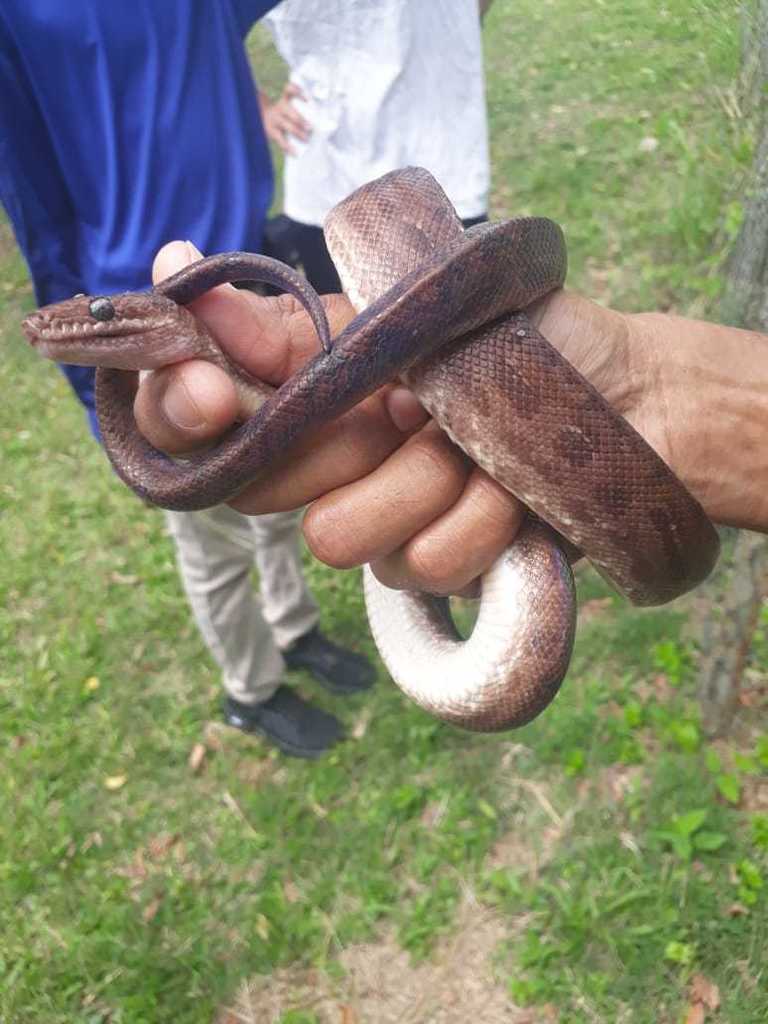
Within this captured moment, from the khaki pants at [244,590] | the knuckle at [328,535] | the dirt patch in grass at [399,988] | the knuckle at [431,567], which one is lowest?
the dirt patch in grass at [399,988]

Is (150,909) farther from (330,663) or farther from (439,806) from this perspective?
(330,663)

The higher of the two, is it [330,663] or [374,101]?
[374,101]

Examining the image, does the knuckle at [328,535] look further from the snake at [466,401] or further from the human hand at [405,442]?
the snake at [466,401]

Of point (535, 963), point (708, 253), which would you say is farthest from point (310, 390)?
point (708, 253)

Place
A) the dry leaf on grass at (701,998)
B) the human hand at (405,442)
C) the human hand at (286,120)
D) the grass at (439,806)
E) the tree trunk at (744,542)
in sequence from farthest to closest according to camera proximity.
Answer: the human hand at (286,120) < the grass at (439,806) < the dry leaf on grass at (701,998) < the tree trunk at (744,542) < the human hand at (405,442)

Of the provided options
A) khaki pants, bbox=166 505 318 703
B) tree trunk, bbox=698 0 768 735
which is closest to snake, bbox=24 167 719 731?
tree trunk, bbox=698 0 768 735

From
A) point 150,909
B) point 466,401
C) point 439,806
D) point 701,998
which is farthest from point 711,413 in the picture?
point 150,909

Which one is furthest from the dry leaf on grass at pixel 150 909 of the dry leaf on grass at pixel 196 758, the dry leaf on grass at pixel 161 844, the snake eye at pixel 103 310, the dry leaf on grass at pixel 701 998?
the snake eye at pixel 103 310

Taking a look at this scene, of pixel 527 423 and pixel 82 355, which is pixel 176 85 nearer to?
pixel 82 355
